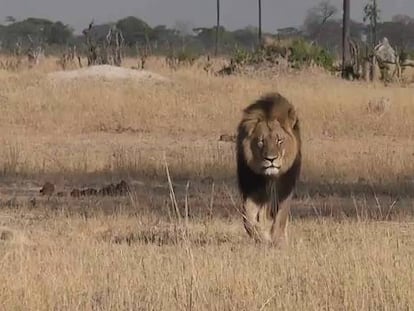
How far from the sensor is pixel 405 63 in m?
30.9

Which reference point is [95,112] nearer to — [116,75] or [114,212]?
[116,75]

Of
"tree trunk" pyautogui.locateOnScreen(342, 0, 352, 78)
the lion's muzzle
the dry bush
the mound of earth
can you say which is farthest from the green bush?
the lion's muzzle

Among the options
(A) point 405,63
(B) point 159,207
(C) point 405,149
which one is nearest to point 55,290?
(B) point 159,207

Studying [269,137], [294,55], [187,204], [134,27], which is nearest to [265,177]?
[269,137]

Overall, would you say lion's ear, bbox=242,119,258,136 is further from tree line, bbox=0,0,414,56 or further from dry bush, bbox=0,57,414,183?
tree line, bbox=0,0,414,56

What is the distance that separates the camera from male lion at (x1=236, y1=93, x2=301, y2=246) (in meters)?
7.85

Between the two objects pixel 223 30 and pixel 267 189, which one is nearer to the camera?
pixel 267 189

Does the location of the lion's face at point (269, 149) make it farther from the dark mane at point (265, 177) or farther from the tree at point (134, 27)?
the tree at point (134, 27)

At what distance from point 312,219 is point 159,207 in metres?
1.55

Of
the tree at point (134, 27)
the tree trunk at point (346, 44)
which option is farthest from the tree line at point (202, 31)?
the tree trunk at point (346, 44)

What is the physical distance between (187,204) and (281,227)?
5.37 ft

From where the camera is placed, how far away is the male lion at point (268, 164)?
7.85 m

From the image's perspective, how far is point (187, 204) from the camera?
9438 millimetres

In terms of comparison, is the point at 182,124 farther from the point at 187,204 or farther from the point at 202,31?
the point at 202,31
